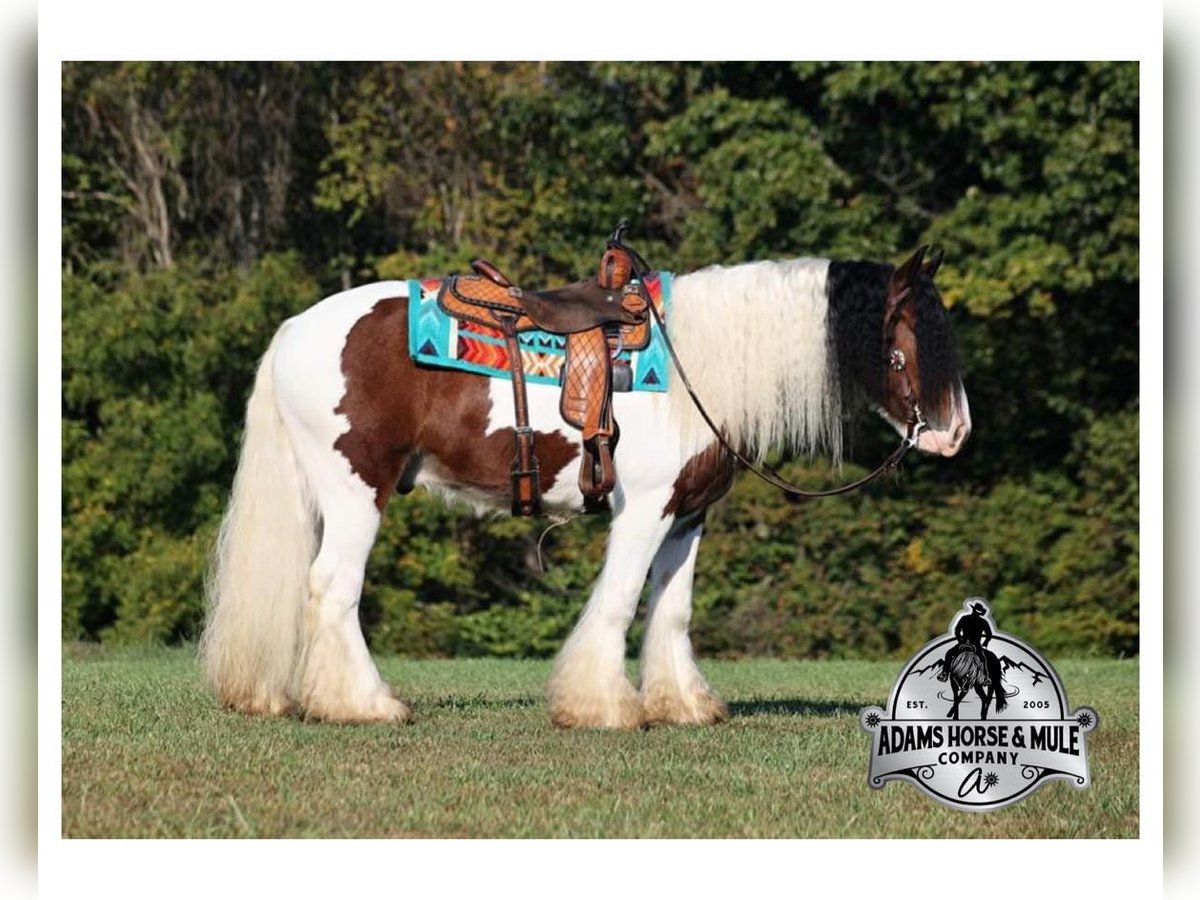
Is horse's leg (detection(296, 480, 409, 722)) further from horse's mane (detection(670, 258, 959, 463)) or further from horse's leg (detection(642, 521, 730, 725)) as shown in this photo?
horse's mane (detection(670, 258, 959, 463))

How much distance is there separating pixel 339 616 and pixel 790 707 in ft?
8.98

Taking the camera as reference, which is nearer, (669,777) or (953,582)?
(669,777)

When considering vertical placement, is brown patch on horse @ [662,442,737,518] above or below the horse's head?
below

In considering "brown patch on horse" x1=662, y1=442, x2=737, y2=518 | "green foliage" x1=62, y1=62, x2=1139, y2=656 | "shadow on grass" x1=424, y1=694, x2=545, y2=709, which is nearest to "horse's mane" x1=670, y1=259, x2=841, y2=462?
"brown patch on horse" x1=662, y1=442, x2=737, y2=518

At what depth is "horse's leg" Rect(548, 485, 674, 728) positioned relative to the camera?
7.89 meters

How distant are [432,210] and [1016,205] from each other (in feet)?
21.6

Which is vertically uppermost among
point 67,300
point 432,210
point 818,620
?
point 432,210

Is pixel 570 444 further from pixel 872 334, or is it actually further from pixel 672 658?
pixel 872 334

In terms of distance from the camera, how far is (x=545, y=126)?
1925cm

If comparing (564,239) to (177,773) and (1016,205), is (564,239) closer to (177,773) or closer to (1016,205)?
(1016,205)

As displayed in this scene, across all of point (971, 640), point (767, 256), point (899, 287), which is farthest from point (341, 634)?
point (767, 256)
